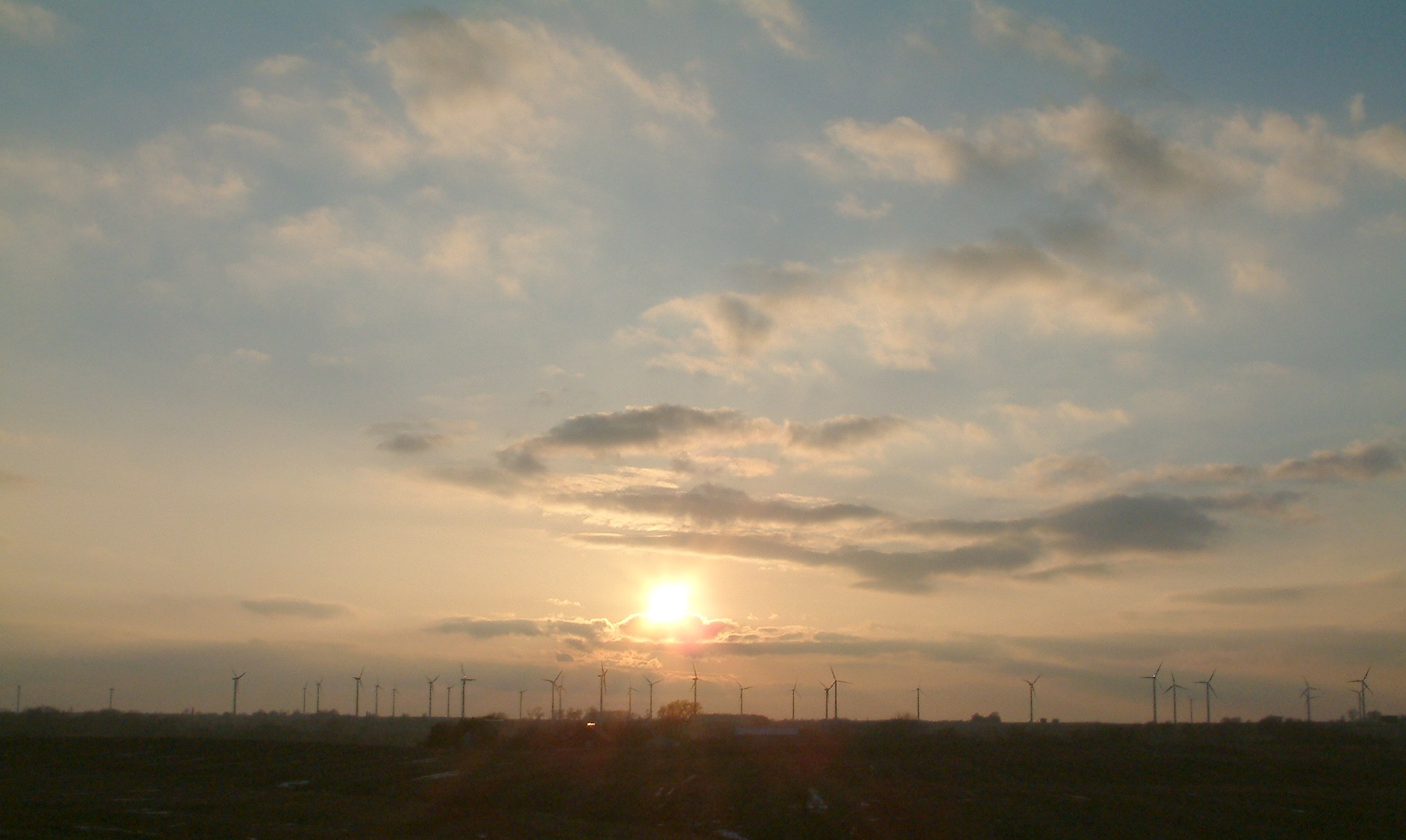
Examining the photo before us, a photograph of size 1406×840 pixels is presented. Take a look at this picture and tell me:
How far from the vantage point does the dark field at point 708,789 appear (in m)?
41.4

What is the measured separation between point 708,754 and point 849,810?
32505 millimetres

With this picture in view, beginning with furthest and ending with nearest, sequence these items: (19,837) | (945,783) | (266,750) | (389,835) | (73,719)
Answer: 1. (73,719)
2. (266,750)
3. (945,783)
4. (389,835)
5. (19,837)

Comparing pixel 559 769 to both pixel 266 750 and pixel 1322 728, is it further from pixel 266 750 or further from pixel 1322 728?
pixel 1322 728

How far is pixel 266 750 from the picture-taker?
8081 cm

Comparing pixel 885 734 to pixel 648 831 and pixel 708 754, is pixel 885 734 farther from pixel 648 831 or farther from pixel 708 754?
pixel 648 831

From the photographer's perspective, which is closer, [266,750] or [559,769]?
[559,769]

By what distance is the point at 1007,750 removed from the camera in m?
73.4

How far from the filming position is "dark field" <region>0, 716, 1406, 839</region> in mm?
41438

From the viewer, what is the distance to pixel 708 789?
54312mm

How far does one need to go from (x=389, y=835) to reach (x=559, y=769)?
28236 mm

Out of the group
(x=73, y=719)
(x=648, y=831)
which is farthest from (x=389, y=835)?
(x=73, y=719)

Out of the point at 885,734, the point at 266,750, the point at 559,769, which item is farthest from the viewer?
the point at 885,734

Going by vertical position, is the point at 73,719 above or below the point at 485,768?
below

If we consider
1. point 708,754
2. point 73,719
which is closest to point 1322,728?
point 708,754
